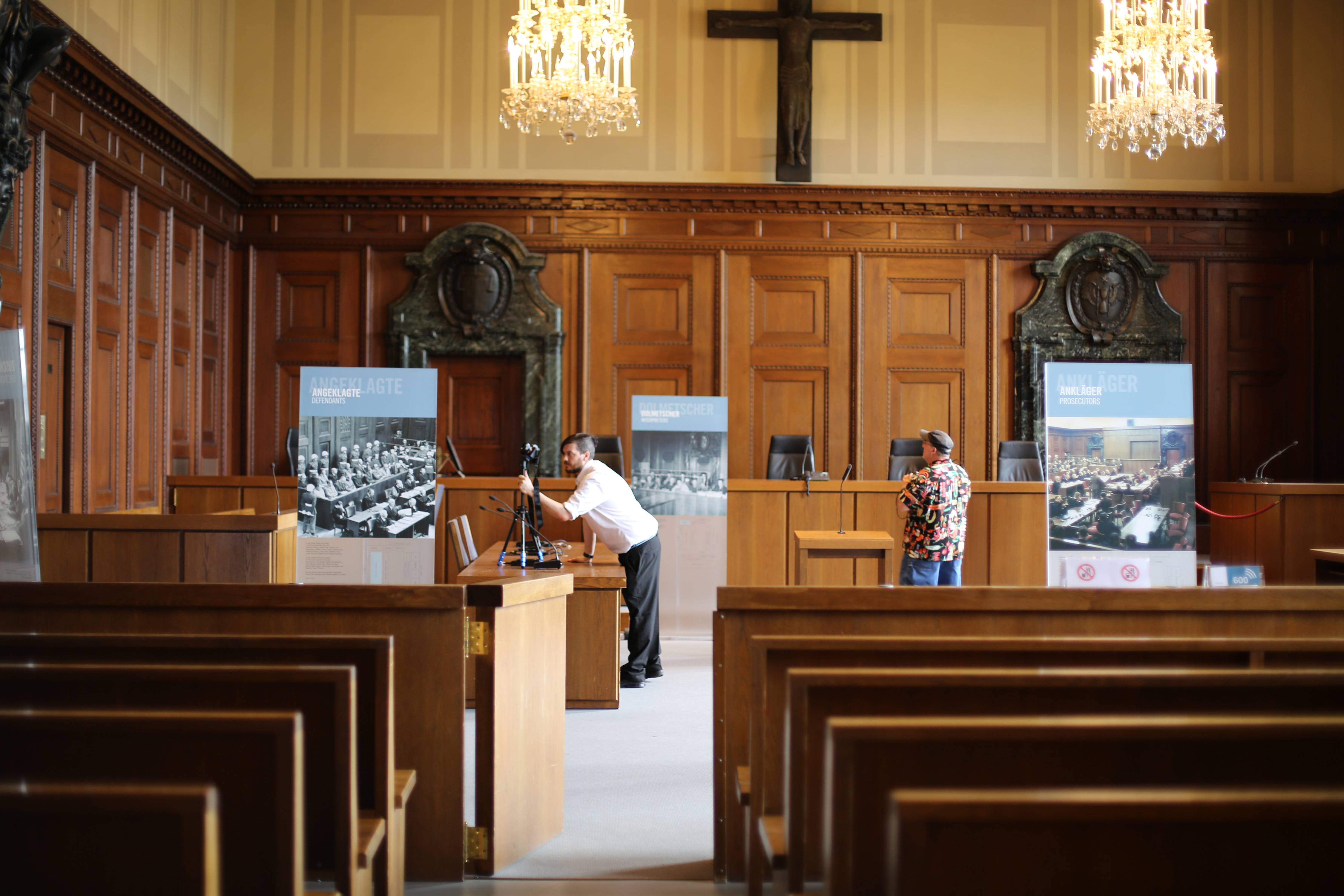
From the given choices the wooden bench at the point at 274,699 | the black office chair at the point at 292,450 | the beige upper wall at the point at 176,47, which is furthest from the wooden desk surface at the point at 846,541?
the beige upper wall at the point at 176,47

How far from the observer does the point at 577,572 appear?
16.4ft

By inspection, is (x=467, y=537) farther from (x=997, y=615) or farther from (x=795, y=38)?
(x=795, y=38)

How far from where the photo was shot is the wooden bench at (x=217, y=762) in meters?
1.35

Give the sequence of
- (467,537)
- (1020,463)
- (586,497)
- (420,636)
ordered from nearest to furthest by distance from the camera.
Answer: (420,636) < (586,497) < (467,537) < (1020,463)

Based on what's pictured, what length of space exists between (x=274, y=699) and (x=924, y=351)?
28.9 feet

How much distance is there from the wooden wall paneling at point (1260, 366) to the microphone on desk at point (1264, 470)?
73 millimetres

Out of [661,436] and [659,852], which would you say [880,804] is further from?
[661,436]

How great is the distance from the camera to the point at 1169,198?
962 centimetres

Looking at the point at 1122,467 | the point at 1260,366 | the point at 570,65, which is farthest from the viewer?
the point at 1260,366

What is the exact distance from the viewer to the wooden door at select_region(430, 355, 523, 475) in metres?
9.59

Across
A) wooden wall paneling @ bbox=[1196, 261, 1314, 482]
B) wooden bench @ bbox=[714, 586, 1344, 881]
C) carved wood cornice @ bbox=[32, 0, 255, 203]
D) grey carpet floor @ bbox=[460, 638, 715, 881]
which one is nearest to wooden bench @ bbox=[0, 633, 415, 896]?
grey carpet floor @ bbox=[460, 638, 715, 881]

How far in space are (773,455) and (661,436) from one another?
4.77 feet

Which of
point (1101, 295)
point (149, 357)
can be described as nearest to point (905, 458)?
point (1101, 295)

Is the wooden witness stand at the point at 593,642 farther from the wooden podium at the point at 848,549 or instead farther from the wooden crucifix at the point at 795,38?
the wooden crucifix at the point at 795,38
